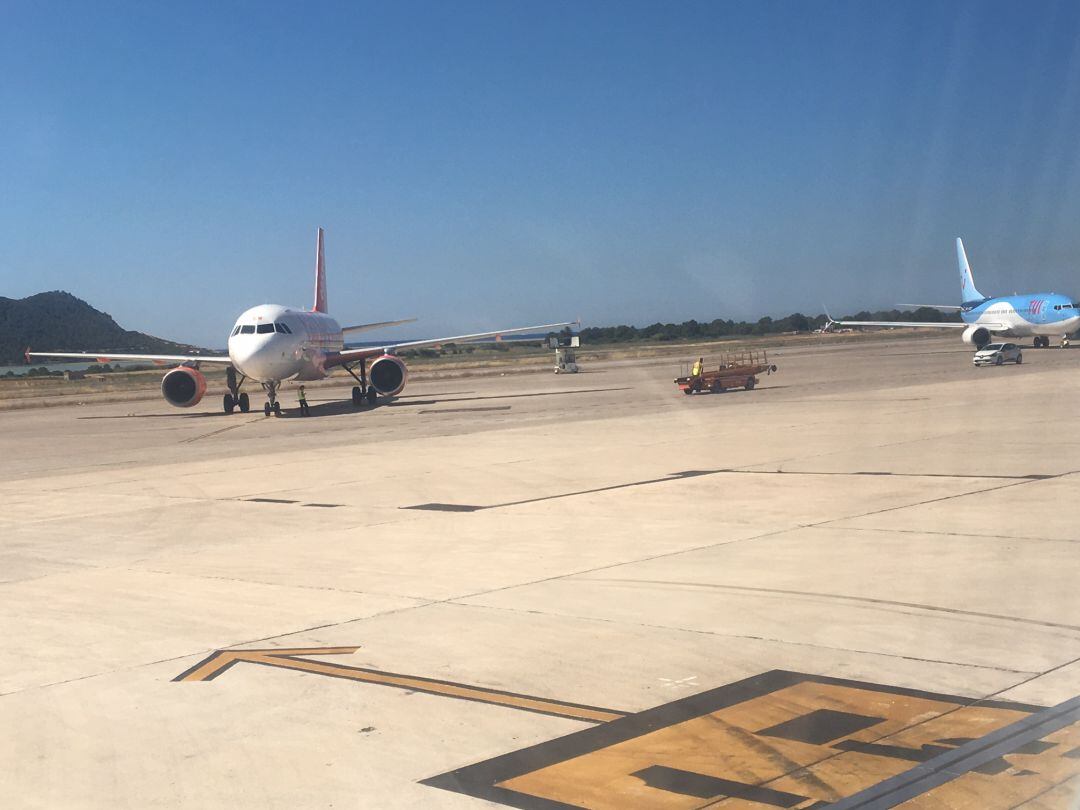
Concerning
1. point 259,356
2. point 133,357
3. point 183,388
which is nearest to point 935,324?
point 259,356

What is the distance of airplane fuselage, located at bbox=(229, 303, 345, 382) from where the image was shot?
4097 centimetres

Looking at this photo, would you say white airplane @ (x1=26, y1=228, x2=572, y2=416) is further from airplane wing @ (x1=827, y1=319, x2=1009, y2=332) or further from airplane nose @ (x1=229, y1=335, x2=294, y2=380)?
A: airplane wing @ (x1=827, y1=319, x2=1009, y2=332)

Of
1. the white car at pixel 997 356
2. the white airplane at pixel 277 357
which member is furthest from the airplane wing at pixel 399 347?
the white car at pixel 997 356

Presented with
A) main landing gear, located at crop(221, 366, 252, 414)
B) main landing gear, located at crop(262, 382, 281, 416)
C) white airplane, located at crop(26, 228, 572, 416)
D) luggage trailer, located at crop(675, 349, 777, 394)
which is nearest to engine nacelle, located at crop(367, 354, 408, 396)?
white airplane, located at crop(26, 228, 572, 416)

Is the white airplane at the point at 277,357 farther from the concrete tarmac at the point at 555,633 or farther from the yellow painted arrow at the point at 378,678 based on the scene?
the yellow painted arrow at the point at 378,678

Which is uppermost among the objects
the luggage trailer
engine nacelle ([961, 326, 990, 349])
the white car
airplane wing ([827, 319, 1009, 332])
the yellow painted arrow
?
airplane wing ([827, 319, 1009, 332])

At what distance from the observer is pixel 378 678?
8.55m

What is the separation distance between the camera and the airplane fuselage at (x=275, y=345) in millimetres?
40969

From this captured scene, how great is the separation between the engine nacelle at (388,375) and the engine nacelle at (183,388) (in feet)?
22.4

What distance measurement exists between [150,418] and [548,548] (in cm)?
3608

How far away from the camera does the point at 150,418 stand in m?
46.2

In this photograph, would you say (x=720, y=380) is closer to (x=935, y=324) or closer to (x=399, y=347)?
(x=399, y=347)

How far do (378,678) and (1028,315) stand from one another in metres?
66.8

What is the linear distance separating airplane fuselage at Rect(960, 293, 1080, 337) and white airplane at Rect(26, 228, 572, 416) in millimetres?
35237
